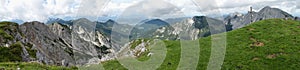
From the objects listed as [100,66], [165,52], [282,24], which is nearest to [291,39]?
[282,24]

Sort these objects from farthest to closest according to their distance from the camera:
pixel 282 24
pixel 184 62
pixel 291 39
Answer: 1. pixel 282 24
2. pixel 291 39
3. pixel 184 62

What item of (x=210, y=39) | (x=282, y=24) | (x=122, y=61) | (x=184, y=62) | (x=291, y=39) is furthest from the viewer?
Answer: (x=282, y=24)

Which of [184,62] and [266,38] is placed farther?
[266,38]

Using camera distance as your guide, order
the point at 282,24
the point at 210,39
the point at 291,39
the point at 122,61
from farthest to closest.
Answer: the point at 282,24
the point at 210,39
the point at 291,39
the point at 122,61

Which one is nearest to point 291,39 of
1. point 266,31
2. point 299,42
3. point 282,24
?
point 299,42

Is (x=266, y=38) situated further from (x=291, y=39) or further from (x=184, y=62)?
(x=184, y=62)

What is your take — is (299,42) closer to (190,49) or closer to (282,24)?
(282,24)
